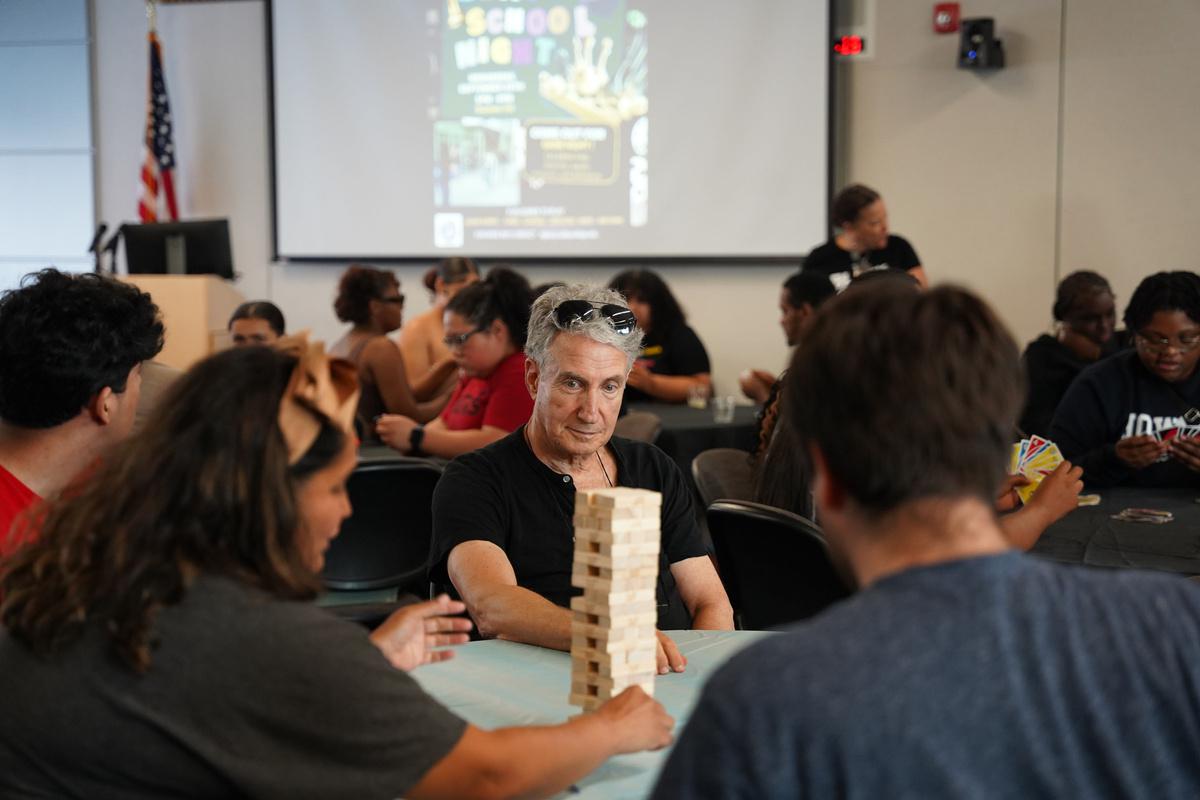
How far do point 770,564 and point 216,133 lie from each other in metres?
6.68

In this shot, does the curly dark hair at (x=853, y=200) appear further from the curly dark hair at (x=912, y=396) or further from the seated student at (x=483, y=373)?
the curly dark hair at (x=912, y=396)

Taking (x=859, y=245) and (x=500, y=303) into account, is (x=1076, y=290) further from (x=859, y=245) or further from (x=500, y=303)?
(x=500, y=303)

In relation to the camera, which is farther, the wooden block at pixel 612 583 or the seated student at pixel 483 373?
the seated student at pixel 483 373

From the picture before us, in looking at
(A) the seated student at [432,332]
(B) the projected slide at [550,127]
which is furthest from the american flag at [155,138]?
(A) the seated student at [432,332]

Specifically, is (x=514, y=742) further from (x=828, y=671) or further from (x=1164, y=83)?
(x=1164, y=83)

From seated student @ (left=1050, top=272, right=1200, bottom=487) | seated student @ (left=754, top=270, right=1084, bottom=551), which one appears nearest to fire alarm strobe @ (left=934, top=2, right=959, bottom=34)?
seated student @ (left=1050, top=272, right=1200, bottom=487)

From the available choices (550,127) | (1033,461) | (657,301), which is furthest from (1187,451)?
(550,127)

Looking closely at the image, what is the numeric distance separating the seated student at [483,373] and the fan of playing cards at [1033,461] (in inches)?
63.3

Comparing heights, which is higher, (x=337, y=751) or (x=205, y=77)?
(x=205, y=77)

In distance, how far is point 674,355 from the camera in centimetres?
670

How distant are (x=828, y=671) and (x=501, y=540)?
5.08 feet

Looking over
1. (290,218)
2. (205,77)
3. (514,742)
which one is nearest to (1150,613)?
(514,742)

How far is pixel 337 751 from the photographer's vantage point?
4.09 feet

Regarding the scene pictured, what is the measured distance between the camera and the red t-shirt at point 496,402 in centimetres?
418
